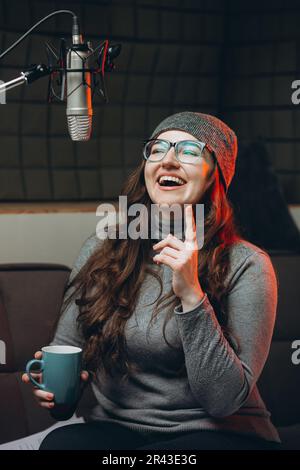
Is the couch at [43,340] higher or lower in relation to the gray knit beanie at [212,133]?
lower

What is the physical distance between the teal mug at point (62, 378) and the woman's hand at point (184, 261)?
0.26 metres

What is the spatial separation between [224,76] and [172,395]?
1693 millimetres

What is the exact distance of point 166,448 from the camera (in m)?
1.69

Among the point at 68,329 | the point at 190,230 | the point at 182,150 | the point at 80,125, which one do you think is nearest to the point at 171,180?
the point at 182,150

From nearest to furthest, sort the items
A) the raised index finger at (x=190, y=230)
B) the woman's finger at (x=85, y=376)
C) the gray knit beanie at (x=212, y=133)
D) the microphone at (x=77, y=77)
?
1. the microphone at (x=77, y=77)
2. the raised index finger at (x=190, y=230)
3. the woman's finger at (x=85, y=376)
4. the gray knit beanie at (x=212, y=133)

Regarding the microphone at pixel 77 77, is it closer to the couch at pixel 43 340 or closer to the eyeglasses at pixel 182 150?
the eyeglasses at pixel 182 150

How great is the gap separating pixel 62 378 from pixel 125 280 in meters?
0.36

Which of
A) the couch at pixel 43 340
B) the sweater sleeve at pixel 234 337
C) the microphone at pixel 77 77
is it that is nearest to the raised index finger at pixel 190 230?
the sweater sleeve at pixel 234 337

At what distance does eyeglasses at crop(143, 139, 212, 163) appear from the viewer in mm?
1801

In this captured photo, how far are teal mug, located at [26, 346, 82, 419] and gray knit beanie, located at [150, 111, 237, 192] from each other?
22.5 inches

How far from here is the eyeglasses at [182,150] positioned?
5.91 feet

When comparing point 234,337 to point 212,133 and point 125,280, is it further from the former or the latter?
point 212,133

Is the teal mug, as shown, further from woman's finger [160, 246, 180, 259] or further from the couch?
the couch
